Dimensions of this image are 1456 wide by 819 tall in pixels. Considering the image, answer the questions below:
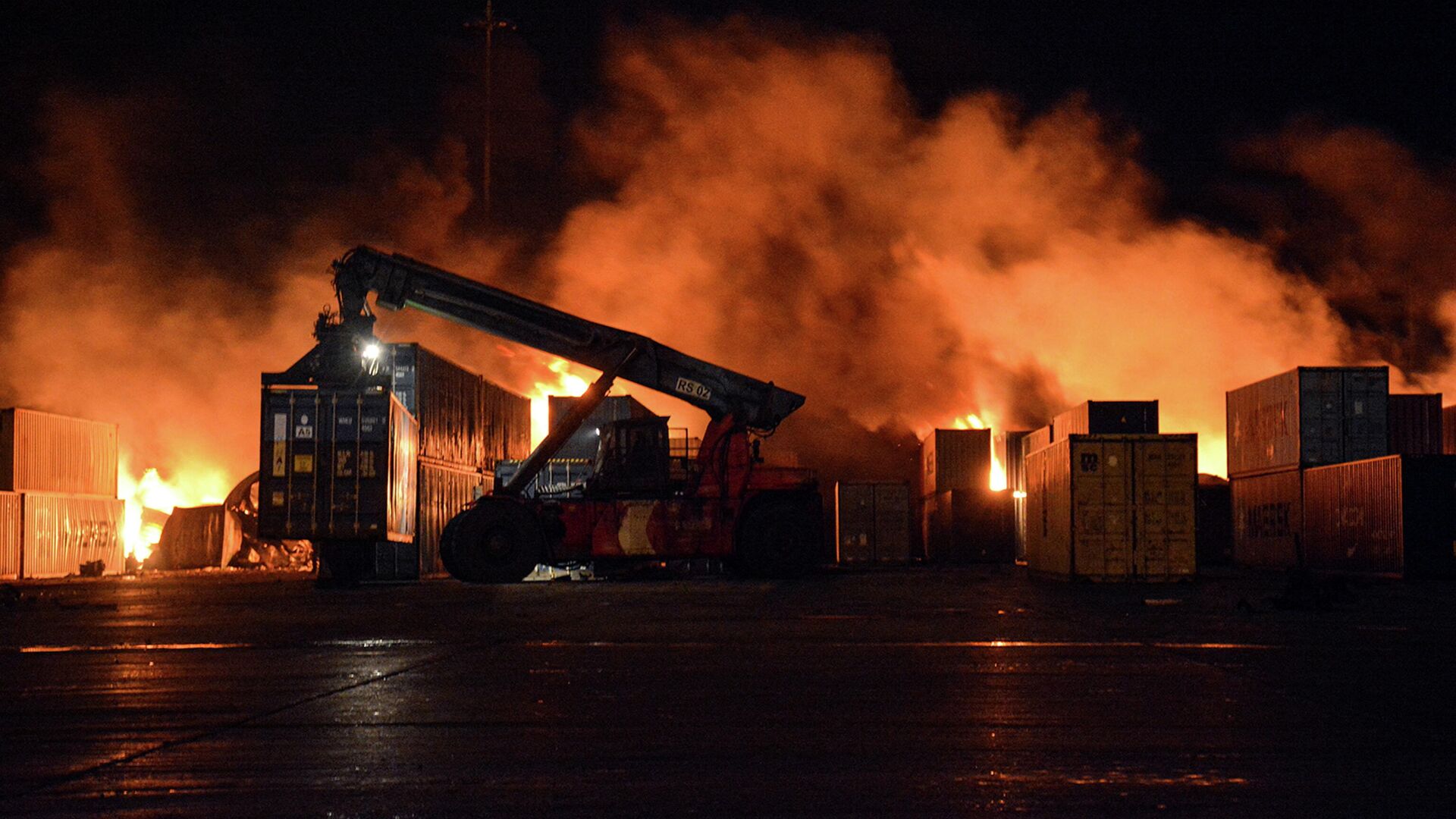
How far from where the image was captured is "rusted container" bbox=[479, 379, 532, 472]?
3594cm

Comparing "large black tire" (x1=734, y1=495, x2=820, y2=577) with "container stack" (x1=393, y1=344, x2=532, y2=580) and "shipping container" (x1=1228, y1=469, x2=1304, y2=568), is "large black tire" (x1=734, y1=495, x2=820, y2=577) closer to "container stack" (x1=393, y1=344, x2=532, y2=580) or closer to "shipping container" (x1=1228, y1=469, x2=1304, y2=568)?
"container stack" (x1=393, y1=344, x2=532, y2=580)

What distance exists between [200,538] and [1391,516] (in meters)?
32.3

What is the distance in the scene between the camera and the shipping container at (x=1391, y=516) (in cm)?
2838

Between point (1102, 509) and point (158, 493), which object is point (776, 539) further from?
point (158, 493)

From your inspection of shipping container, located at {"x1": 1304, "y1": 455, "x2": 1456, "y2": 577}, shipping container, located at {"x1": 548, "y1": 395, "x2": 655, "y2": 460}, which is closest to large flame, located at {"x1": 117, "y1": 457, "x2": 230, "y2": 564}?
shipping container, located at {"x1": 548, "y1": 395, "x2": 655, "y2": 460}

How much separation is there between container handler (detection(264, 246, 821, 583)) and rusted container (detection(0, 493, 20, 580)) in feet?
46.9

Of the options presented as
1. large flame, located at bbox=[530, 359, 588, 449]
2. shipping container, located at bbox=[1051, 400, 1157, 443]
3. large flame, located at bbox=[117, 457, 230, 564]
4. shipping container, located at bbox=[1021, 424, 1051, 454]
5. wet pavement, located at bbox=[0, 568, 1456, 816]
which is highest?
large flame, located at bbox=[530, 359, 588, 449]

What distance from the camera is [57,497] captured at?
126 ft

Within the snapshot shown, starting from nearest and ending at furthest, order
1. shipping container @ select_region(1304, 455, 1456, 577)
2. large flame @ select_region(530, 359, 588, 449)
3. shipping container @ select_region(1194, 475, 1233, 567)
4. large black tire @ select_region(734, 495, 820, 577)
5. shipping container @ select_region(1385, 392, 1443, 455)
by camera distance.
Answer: large black tire @ select_region(734, 495, 820, 577)
shipping container @ select_region(1304, 455, 1456, 577)
shipping container @ select_region(1385, 392, 1443, 455)
shipping container @ select_region(1194, 475, 1233, 567)
large flame @ select_region(530, 359, 588, 449)

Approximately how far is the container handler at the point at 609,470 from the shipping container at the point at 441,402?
6.70 feet

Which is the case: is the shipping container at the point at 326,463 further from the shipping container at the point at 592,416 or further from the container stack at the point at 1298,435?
the container stack at the point at 1298,435

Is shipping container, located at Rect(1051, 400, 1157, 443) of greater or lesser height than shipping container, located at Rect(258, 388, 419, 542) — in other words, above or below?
above

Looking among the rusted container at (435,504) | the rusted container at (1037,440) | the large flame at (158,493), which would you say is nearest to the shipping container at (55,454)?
the large flame at (158,493)

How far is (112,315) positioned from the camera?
165ft
